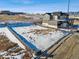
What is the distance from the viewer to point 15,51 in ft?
32.9

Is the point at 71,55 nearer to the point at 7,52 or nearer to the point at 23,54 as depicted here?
the point at 23,54

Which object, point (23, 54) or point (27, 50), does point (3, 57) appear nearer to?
point (23, 54)

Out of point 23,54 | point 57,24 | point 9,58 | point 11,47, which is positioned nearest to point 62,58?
point 23,54

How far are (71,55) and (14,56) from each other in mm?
3141

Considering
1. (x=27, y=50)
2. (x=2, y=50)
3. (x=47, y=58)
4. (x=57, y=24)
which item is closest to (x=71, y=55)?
(x=47, y=58)

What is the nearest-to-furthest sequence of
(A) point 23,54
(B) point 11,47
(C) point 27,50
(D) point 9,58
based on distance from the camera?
1. (D) point 9,58
2. (A) point 23,54
3. (C) point 27,50
4. (B) point 11,47

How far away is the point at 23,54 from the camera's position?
31.1ft

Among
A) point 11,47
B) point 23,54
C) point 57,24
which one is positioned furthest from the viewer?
point 57,24

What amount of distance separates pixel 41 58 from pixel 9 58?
5.24 ft

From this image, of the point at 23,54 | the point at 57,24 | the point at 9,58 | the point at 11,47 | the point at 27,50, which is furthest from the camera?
the point at 57,24

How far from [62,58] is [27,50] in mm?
2272

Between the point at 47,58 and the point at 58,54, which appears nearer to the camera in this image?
the point at 47,58

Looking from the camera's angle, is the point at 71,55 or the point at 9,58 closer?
the point at 9,58

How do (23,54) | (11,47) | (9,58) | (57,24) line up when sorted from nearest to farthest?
(9,58)
(23,54)
(11,47)
(57,24)
